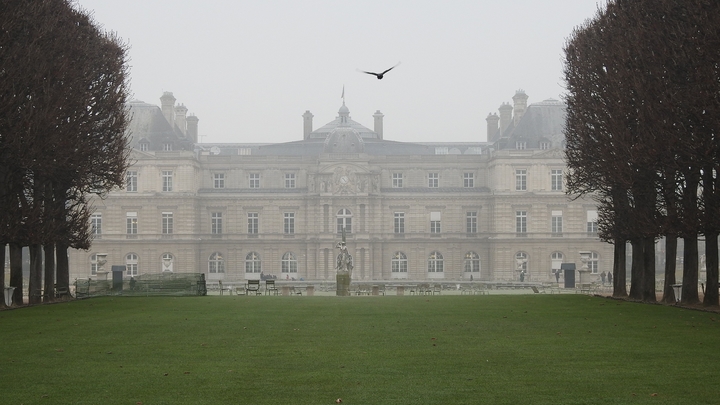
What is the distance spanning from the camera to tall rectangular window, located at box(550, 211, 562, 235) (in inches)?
3024

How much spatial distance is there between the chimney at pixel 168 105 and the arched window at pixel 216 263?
428 inches

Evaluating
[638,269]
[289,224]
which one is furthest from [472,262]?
[638,269]

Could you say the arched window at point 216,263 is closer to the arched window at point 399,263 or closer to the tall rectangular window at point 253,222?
the tall rectangular window at point 253,222

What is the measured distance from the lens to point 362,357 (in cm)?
1716

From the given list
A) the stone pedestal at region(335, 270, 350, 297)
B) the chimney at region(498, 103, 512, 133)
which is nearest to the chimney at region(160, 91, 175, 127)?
the chimney at region(498, 103, 512, 133)

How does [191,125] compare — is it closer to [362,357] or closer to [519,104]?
[519,104]

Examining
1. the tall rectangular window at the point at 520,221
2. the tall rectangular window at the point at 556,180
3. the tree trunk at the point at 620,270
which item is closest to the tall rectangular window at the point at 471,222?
the tall rectangular window at the point at 520,221

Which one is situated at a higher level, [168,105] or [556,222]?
[168,105]

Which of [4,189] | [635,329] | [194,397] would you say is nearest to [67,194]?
[4,189]

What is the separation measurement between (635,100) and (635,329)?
1070 cm

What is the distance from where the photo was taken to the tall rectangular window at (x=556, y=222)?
3024 inches

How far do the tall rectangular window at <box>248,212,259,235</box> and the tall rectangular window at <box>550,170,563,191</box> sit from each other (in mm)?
21730

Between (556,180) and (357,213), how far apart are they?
14546 mm

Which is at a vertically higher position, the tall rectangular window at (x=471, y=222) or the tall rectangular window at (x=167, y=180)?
the tall rectangular window at (x=167, y=180)
